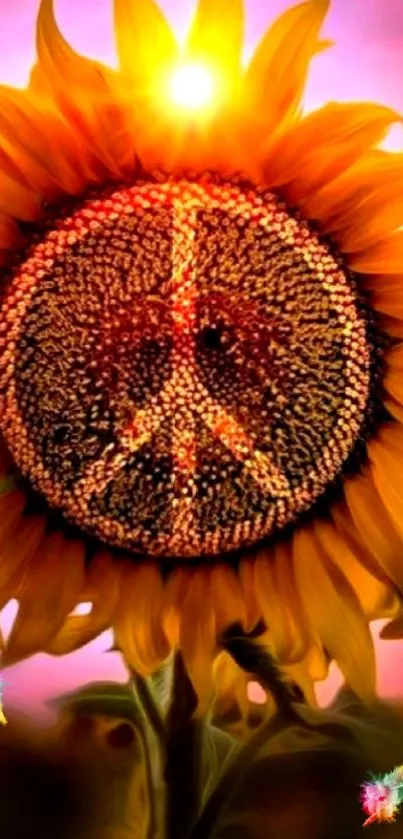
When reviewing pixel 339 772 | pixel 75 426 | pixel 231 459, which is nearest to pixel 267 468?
pixel 231 459

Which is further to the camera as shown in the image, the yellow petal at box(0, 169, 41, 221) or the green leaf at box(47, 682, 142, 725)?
the green leaf at box(47, 682, 142, 725)

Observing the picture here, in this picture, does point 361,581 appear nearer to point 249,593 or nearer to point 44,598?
point 249,593

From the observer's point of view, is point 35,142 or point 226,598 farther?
point 226,598

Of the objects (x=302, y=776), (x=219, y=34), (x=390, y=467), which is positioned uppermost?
(x=219, y=34)

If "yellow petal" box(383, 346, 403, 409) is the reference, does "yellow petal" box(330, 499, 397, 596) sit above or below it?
below

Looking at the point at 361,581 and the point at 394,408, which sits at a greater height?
the point at 394,408

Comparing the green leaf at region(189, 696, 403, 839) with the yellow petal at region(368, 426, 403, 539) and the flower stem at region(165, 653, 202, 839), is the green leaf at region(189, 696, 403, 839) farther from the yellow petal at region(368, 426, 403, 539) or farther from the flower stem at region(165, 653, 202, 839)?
the yellow petal at region(368, 426, 403, 539)

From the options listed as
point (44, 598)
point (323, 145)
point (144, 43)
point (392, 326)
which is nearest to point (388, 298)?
point (392, 326)

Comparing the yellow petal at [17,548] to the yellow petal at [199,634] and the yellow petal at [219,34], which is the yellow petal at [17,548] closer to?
the yellow petal at [199,634]

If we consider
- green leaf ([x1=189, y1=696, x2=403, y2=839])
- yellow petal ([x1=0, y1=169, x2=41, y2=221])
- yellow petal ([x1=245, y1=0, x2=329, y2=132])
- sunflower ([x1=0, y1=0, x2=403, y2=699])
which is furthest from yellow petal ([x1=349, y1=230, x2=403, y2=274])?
green leaf ([x1=189, y1=696, x2=403, y2=839])
